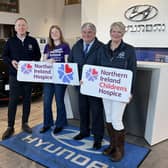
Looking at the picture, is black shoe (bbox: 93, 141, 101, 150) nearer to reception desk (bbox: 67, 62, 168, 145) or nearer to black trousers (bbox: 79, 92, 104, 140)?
black trousers (bbox: 79, 92, 104, 140)

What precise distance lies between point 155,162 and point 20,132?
1.86m

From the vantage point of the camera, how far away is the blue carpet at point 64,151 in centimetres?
235

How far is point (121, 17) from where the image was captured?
226 inches

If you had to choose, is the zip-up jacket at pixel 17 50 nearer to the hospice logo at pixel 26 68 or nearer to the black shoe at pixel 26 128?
the hospice logo at pixel 26 68

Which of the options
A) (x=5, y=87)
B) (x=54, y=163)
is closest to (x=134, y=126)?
(x=54, y=163)

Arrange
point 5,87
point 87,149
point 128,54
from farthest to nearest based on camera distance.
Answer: point 5,87, point 87,149, point 128,54

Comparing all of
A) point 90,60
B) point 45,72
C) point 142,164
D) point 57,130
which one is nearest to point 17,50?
point 45,72

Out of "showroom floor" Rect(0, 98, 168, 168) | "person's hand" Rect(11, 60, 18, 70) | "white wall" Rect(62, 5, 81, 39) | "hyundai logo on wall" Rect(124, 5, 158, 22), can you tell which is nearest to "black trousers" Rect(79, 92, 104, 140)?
"showroom floor" Rect(0, 98, 168, 168)

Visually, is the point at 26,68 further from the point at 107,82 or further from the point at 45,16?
the point at 45,16

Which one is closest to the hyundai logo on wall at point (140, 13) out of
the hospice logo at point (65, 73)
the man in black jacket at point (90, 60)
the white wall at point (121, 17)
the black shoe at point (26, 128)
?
the white wall at point (121, 17)

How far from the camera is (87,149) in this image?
2650mm

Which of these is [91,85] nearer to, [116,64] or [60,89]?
[116,64]

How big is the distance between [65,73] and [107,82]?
25.8 inches

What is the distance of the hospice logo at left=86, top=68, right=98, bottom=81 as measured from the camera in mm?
2383
